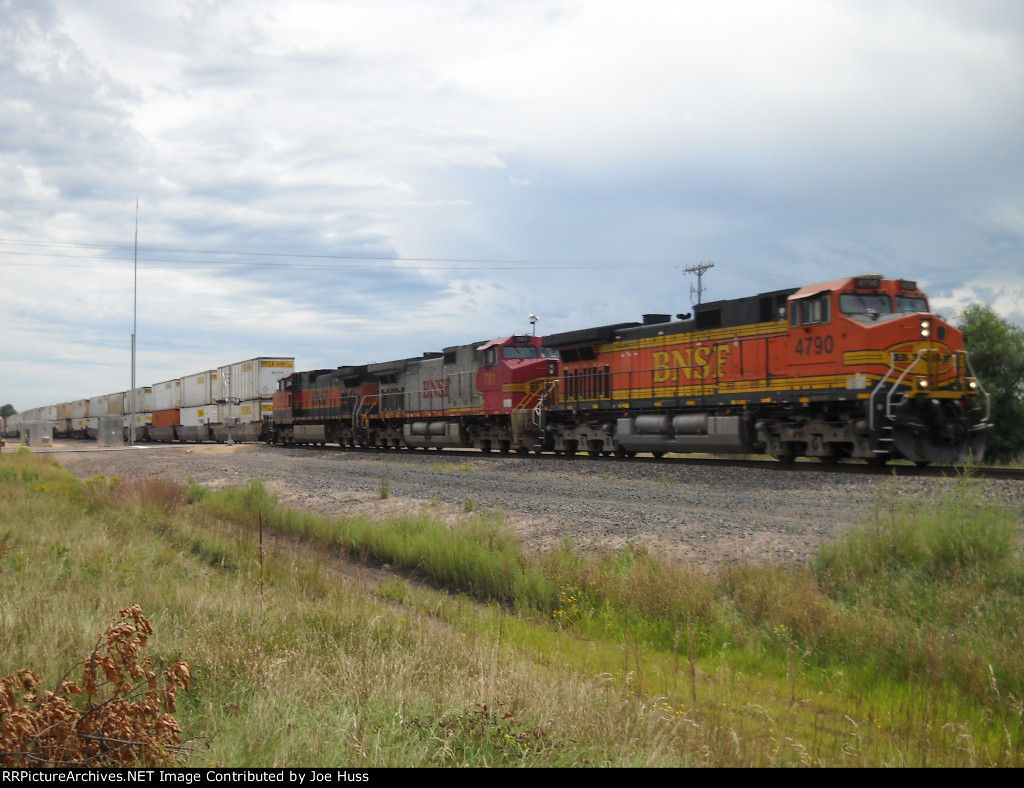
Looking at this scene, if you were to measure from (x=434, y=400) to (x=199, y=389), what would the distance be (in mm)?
25998

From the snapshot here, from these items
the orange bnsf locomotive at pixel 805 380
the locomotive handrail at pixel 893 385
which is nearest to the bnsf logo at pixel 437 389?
the orange bnsf locomotive at pixel 805 380

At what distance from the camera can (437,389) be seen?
1195 inches

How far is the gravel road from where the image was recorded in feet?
29.2

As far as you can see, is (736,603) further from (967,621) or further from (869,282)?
(869,282)

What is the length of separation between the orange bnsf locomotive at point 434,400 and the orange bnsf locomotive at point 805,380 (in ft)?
13.3

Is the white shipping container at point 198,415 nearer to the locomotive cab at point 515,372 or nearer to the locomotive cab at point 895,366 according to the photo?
the locomotive cab at point 515,372

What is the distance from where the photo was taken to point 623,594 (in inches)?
278

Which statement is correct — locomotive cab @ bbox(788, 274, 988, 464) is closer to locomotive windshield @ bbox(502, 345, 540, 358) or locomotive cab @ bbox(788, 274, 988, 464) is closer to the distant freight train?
locomotive windshield @ bbox(502, 345, 540, 358)

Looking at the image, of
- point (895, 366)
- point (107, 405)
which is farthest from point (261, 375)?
point (895, 366)

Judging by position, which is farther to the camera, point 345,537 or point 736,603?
point 345,537

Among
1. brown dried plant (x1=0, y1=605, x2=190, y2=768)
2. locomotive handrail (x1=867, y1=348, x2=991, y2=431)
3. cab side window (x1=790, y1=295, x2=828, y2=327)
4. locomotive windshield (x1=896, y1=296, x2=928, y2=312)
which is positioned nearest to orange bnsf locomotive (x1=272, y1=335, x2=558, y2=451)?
cab side window (x1=790, y1=295, x2=828, y2=327)

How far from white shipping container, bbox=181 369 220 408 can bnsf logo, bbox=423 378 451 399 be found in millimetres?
22538
